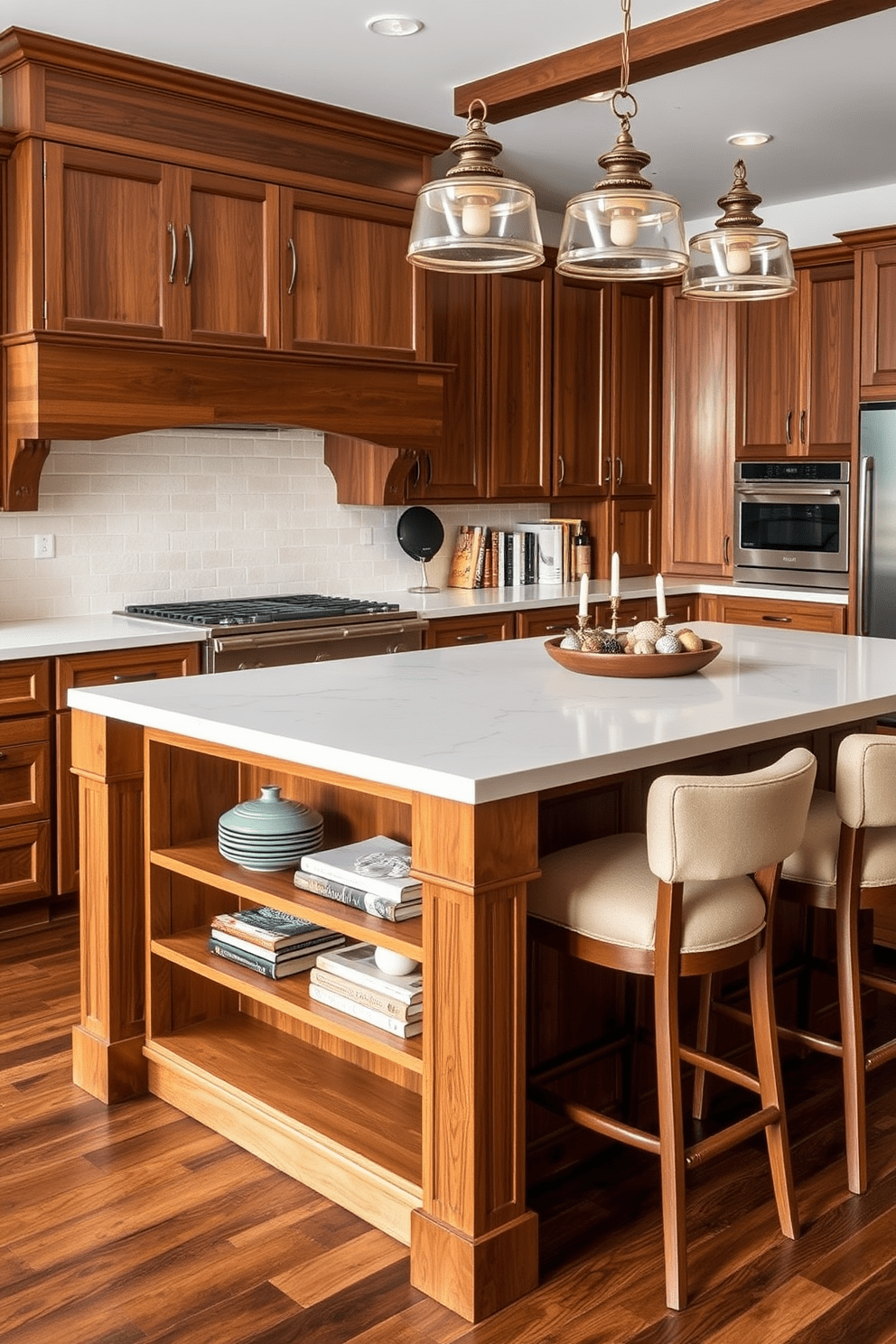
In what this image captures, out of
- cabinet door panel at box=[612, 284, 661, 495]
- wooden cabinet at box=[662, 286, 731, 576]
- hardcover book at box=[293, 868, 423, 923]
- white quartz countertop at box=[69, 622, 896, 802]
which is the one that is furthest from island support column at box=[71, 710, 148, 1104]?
wooden cabinet at box=[662, 286, 731, 576]

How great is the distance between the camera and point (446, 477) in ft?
18.9

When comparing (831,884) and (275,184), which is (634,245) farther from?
(275,184)

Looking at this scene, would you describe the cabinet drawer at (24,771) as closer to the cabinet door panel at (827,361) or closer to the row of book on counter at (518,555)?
the row of book on counter at (518,555)

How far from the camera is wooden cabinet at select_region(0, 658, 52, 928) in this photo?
403 centimetres

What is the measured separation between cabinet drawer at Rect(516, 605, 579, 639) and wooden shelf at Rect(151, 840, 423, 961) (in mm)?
2797

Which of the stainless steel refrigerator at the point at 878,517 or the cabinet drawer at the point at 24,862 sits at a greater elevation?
the stainless steel refrigerator at the point at 878,517

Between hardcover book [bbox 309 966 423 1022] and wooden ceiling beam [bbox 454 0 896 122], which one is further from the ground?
wooden ceiling beam [bbox 454 0 896 122]

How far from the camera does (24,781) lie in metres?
4.12

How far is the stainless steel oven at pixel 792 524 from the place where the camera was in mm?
5969

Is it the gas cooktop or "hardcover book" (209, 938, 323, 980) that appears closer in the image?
"hardcover book" (209, 938, 323, 980)

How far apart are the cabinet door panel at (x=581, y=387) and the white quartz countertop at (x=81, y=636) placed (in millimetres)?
2424

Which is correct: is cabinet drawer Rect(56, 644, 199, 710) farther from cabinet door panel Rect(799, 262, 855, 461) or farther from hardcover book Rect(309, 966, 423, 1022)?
cabinet door panel Rect(799, 262, 855, 461)

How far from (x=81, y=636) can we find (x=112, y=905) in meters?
1.50

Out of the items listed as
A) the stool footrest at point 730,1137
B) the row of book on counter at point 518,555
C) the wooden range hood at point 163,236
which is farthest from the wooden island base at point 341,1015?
the row of book on counter at point 518,555
